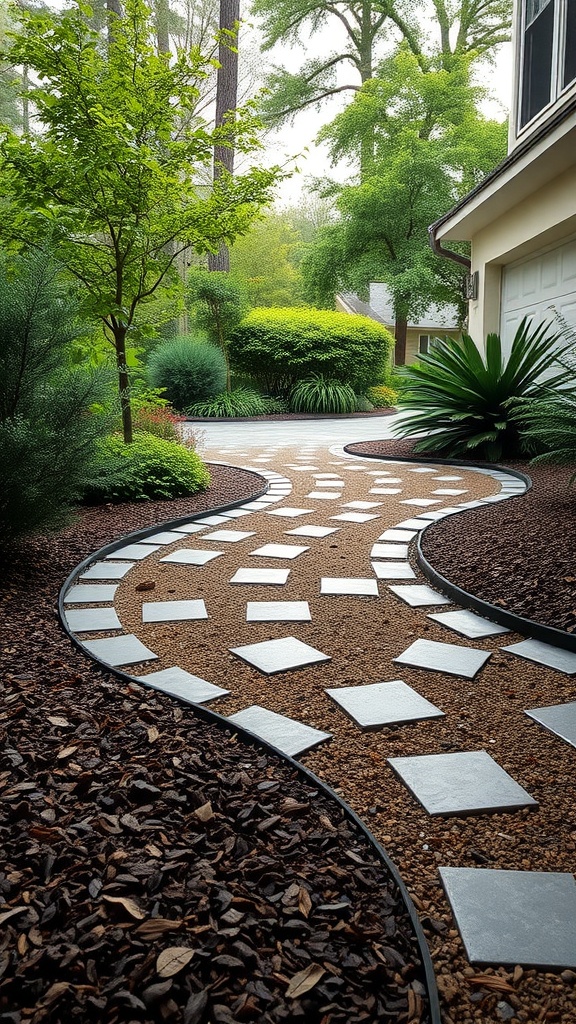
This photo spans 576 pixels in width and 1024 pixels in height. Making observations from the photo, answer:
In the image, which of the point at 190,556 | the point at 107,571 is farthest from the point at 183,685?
the point at 190,556

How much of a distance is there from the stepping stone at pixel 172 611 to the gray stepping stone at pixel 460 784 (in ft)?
4.34

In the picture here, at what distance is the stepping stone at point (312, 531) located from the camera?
4.30m

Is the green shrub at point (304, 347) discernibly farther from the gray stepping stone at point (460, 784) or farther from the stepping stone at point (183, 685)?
the gray stepping stone at point (460, 784)

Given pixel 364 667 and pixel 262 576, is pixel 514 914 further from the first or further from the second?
pixel 262 576

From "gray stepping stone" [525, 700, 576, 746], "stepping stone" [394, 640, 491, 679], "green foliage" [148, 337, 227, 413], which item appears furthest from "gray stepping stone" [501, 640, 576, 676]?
"green foliage" [148, 337, 227, 413]

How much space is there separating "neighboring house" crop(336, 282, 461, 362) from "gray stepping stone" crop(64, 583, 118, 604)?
70.0ft

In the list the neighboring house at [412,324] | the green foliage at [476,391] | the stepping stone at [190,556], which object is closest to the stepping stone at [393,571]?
the stepping stone at [190,556]

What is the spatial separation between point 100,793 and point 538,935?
3.05 feet

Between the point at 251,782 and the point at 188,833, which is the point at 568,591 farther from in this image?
the point at 188,833

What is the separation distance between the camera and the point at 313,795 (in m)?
1.57

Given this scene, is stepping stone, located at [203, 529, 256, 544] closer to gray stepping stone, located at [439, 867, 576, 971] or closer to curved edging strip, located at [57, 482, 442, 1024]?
curved edging strip, located at [57, 482, 442, 1024]

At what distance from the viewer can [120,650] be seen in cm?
251

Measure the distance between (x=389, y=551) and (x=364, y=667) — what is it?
1583 mm

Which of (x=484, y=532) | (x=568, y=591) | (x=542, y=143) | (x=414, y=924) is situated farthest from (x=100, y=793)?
(x=542, y=143)
